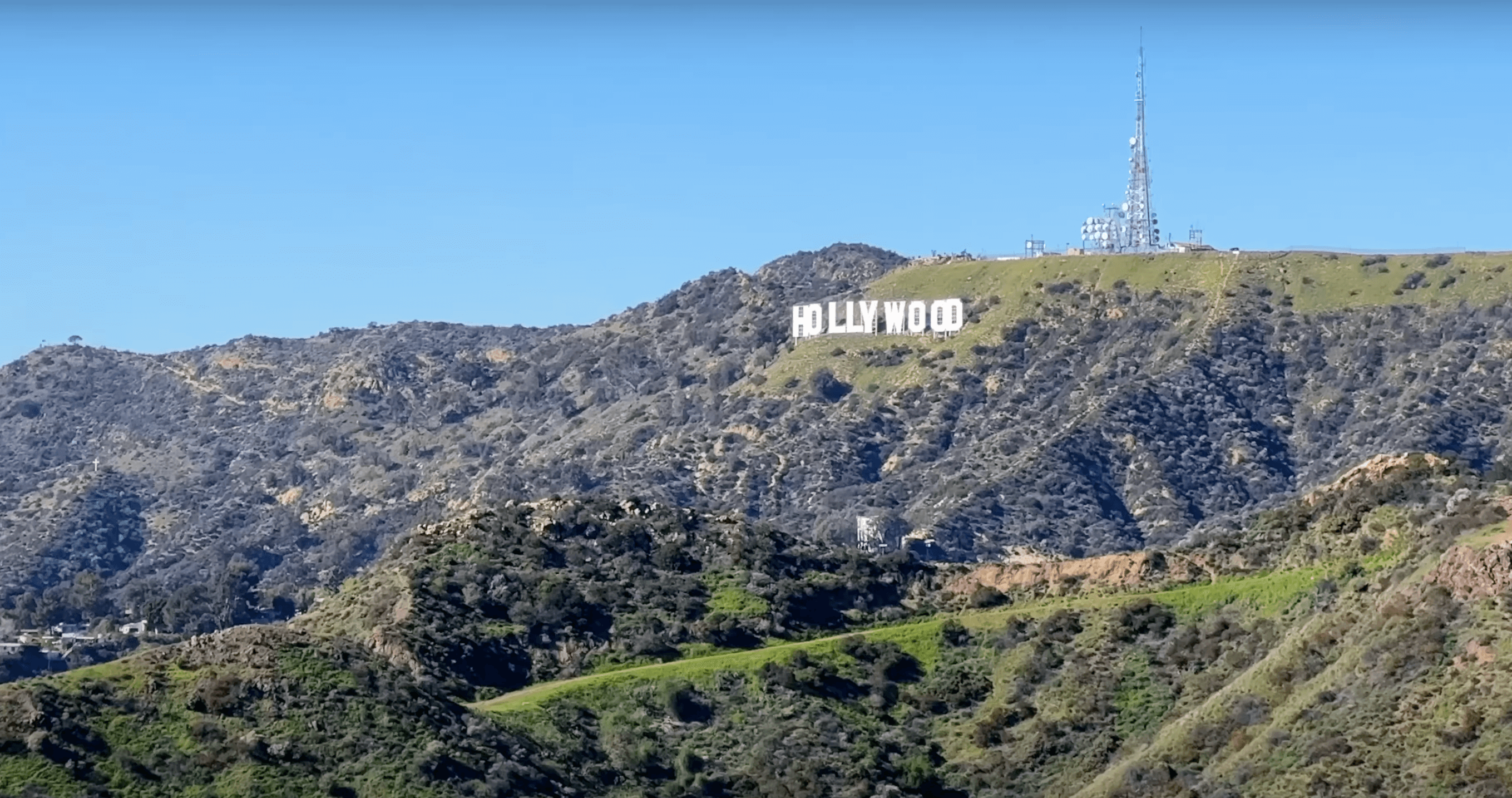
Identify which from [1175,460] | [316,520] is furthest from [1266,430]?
[316,520]

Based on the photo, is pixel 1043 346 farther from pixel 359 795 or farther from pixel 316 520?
pixel 359 795

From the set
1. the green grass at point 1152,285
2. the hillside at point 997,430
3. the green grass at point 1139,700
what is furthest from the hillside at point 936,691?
the green grass at point 1152,285

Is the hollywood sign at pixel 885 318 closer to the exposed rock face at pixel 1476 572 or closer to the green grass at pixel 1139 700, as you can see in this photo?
the green grass at pixel 1139 700

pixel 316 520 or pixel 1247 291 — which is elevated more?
pixel 1247 291

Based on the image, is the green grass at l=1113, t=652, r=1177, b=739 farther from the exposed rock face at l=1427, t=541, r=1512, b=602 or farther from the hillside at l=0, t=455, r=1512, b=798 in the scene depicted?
the exposed rock face at l=1427, t=541, r=1512, b=602

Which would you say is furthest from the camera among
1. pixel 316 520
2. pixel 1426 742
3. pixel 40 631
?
pixel 316 520
